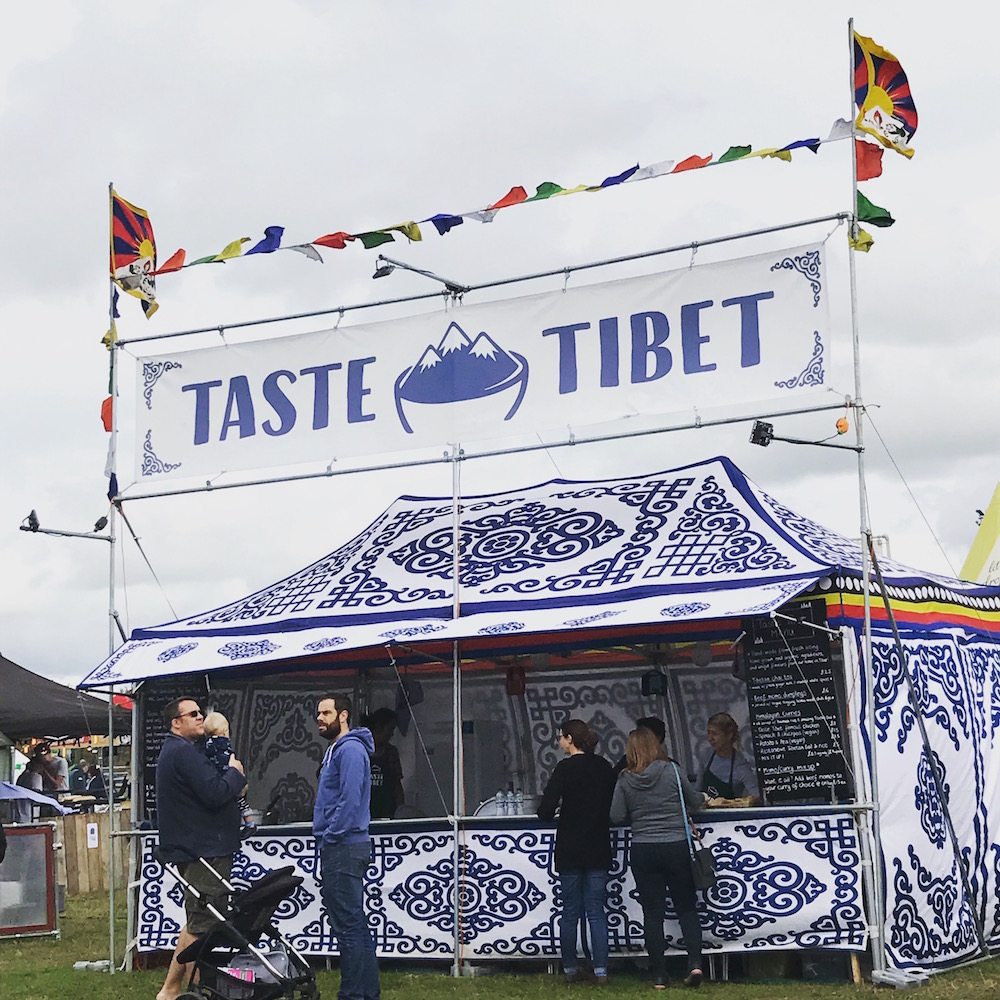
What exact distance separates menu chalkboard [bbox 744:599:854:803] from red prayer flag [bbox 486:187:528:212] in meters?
2.94

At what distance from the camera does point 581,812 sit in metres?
8.31

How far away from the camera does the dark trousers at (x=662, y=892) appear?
8.06 meters

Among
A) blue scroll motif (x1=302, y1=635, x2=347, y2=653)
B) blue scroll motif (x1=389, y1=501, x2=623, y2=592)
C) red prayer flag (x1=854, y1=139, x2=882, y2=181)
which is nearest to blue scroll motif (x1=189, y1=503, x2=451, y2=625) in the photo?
blue scroll motif (x1=389, y1=501, x2=623, y2=592)

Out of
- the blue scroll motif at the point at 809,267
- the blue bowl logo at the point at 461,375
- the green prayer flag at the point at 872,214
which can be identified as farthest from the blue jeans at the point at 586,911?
the green prayer flag at the point at 872,214

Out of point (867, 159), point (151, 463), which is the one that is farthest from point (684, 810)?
point (151, 463)

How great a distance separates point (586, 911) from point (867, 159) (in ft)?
14.5

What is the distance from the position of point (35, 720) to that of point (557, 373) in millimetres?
8257

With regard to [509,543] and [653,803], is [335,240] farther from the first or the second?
[653,803]

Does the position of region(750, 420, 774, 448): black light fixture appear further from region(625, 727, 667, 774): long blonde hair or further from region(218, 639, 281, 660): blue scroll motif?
region(218, 639, 281, 660): blue scroll motif

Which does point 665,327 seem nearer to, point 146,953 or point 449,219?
point 449,219

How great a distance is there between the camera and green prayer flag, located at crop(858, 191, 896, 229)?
8383mm

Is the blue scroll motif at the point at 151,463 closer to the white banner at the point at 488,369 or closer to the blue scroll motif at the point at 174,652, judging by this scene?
the white banner at the point at 488,369

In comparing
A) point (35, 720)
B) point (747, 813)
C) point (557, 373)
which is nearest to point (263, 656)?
point (557, 373)

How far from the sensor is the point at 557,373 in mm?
9234
